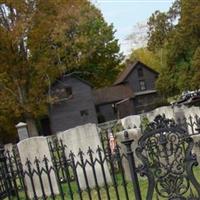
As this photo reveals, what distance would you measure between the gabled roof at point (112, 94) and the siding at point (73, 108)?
203 inches

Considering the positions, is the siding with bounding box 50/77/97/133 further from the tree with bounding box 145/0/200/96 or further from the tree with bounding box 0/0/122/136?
the tree with bounding box 0/0/122/136

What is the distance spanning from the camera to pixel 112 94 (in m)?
57.8

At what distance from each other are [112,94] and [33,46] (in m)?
27.0

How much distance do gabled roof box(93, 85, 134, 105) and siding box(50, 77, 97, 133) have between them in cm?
516

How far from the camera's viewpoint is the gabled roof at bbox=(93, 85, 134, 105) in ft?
184

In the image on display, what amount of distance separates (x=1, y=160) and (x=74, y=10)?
25242 millimetres

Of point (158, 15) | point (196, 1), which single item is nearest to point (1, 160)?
point (196, 1)

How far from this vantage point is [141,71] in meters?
61.2

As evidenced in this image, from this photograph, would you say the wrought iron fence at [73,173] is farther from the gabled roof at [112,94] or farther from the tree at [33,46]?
the gabled roof at [112,94]

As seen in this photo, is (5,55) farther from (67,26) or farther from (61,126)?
(61,126)

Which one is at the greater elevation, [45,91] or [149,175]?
[45,91]

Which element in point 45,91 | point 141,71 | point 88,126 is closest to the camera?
point 88,126

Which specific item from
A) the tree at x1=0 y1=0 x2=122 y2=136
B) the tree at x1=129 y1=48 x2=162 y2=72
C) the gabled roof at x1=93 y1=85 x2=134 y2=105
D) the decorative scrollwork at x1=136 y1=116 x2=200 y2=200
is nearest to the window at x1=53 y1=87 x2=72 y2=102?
the gabled roof at x1=93 y1=85 x2=134 y2=105

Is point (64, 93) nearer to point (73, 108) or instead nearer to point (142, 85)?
point (73, 108)
